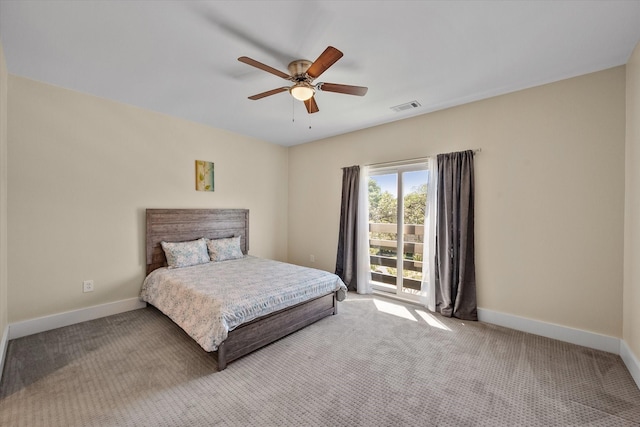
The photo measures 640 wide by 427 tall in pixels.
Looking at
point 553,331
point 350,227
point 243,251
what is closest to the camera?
point 553,331

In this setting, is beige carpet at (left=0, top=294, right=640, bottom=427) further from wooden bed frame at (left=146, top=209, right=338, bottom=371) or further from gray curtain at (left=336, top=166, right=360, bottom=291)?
gray curtain at (left=336, top=166, right=360, bottom=291)

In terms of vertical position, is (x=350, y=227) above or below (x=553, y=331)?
above

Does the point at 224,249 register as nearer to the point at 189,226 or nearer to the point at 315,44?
the point at 189,226

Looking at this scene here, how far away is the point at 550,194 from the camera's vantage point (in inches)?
107

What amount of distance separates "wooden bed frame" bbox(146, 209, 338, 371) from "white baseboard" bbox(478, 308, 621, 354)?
1.83 meters

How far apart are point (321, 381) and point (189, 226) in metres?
2.88

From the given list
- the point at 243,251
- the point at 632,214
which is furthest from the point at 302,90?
the point at 243,251

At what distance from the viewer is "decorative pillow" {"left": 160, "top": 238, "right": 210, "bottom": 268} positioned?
347 cm

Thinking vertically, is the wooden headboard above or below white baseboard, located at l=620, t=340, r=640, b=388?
above

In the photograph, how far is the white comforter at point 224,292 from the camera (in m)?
2.25

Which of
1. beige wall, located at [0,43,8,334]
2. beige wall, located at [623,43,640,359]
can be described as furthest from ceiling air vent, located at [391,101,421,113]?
beige wall, located at [0,43,8,334]

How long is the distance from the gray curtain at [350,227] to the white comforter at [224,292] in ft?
3.15

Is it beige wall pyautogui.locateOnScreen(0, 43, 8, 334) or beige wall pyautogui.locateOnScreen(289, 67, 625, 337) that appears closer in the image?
beige wall pyautogui.locateOnScreen(0, 43, 8, 334)

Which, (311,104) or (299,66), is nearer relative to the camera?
(299,66)
